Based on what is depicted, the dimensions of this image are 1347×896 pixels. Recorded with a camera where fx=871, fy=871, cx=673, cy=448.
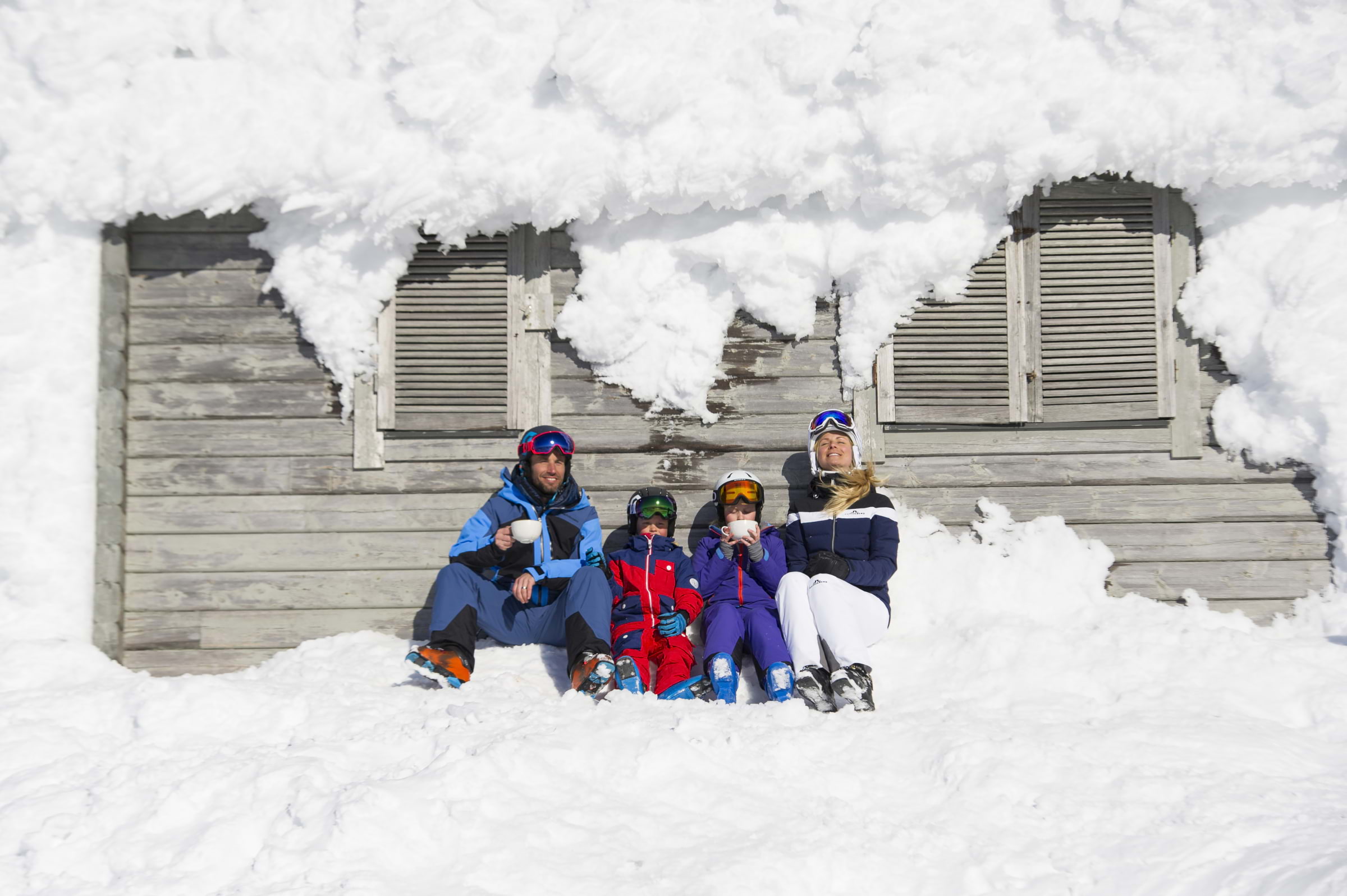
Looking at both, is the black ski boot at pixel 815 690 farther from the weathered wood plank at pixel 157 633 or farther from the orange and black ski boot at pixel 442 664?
the weathered wood plank at pixel 157 633

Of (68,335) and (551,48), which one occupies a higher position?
(551,48)

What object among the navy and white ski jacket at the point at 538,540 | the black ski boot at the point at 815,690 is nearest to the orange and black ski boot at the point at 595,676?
the navy and white ski jacket at the point at 538,540

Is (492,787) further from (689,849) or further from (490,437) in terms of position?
(490,437)

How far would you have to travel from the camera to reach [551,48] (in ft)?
15.2

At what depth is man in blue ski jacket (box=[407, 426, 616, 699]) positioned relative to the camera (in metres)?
4.05

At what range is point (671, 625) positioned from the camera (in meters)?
4.10

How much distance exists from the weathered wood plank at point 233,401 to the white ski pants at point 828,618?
273cm

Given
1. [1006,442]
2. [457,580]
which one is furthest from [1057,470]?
[457,580]

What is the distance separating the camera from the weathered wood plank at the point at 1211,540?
15.5 feet

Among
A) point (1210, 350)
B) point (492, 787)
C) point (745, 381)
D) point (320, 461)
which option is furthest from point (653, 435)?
point (1210, 350)

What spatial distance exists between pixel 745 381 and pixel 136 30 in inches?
149

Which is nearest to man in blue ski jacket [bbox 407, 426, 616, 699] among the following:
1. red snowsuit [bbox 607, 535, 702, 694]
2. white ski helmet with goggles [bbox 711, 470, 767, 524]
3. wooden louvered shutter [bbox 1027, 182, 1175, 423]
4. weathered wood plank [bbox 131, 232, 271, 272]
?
red snowsuit [bbox 607, 535, 702, 694]

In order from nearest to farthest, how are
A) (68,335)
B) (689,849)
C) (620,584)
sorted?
(689,849) → (620,584) → (68,335)

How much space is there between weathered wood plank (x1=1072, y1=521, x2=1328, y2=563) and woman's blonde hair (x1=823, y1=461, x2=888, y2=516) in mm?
1306
